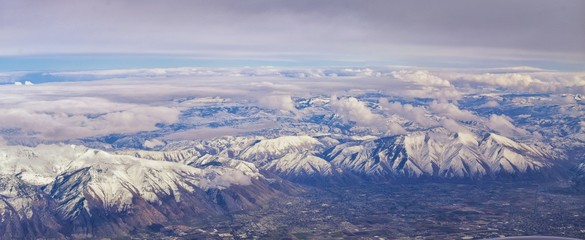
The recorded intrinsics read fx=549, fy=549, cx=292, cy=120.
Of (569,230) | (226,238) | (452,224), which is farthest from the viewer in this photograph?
(452,224)

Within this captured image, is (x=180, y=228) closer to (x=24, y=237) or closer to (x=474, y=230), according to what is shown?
Result: (x=24, y=237)

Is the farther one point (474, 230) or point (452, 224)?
point (452, 224)

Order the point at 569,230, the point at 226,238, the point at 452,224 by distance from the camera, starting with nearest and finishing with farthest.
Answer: the point at 569,230
the point at 226,238
the point at 452,224

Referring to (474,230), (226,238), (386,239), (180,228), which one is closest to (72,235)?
(180,228)

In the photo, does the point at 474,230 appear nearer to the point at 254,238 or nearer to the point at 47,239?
the point at 254,238

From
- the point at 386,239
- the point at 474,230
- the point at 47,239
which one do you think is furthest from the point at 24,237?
the point at 474,230

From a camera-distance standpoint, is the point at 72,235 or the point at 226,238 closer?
the point at 226,238

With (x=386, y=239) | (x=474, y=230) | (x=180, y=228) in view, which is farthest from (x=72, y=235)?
(x=474, y=230)

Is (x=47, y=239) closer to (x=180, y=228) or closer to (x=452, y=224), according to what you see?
(x=180, y=228)
